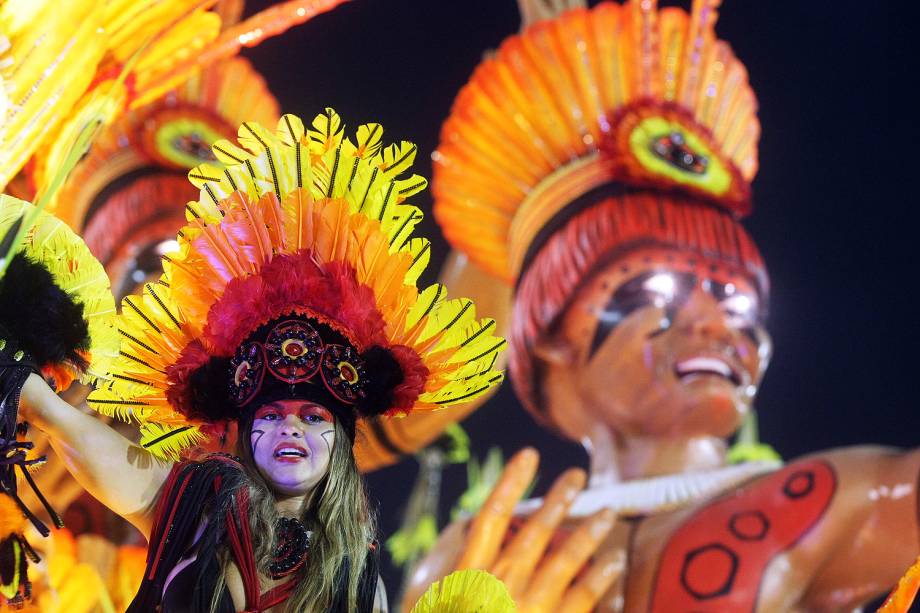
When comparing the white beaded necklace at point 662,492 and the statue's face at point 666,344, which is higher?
the statue's face at point 666,344

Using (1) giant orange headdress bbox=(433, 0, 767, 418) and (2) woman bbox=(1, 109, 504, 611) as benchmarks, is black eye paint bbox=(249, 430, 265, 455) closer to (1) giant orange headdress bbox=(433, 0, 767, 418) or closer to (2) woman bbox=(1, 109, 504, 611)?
(2) woman bbox=(1, 109, 504, 611)

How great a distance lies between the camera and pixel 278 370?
5.32ft

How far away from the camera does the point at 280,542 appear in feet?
5.20

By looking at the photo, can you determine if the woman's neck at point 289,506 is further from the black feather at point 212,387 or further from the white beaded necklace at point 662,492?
the white beaded necklace at point 662,492

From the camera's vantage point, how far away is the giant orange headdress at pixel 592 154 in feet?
10.3

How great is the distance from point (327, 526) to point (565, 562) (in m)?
1.30

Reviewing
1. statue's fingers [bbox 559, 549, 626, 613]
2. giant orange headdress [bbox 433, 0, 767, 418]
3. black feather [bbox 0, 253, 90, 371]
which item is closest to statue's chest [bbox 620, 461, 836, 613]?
statue's fingers [bbox 559, 549, 626, 613]

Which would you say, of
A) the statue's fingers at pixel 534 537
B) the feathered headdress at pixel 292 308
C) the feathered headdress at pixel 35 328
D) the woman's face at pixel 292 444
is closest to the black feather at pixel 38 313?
the feathered headdress at pixel 35 328

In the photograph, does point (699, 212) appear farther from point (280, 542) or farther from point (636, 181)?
point (280, 542)

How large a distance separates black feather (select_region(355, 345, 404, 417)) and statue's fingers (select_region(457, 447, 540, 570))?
122 centimetres

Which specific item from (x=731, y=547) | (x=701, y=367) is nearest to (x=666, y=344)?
(x=701, y=367)

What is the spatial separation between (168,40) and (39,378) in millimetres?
1679

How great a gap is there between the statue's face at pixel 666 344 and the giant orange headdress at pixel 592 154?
0.06 m

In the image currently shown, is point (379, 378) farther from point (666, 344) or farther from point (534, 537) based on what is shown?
point (666, 344)
